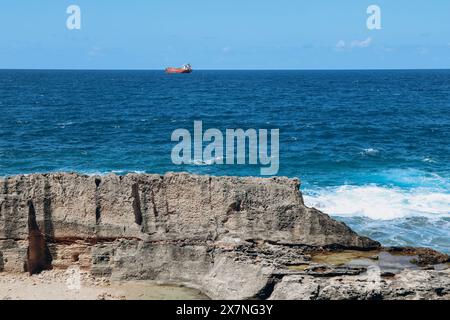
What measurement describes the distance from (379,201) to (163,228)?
18288 millimetres

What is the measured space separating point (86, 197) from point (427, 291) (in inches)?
433

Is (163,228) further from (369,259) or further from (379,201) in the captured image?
(379,201)

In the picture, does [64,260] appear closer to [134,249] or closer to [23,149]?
[134,249]

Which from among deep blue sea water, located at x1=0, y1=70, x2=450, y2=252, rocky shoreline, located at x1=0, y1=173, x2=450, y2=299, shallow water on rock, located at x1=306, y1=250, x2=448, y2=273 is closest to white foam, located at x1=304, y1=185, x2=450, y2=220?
deep blue sea water, located at x1=0, y1=70, x2=450, y2=252

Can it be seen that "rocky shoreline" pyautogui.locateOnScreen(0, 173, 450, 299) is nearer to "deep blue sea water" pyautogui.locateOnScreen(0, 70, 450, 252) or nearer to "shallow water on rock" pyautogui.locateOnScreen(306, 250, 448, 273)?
"shallow water on rock" pyautogui.locateOnScreen(306, 250, 448, 273)

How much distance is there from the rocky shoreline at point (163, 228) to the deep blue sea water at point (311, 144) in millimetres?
8791

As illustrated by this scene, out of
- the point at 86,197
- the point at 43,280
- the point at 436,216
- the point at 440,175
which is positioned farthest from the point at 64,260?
the point at 440,175

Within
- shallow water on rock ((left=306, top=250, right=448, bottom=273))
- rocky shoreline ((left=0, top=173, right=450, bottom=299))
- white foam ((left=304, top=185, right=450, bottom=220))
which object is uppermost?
rocky shoreline ((left=0, top=173, right=450, bottom=299))

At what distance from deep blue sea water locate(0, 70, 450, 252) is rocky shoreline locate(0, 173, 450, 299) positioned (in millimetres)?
8791

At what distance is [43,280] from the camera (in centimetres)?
1948

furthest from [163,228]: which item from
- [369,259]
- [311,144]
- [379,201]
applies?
[311,144]

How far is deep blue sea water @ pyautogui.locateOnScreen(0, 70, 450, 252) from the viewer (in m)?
33.8

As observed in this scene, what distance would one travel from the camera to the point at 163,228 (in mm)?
20141

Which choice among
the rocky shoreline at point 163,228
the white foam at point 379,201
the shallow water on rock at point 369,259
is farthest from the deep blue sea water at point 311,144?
the rocky shoreline at point 163,228
